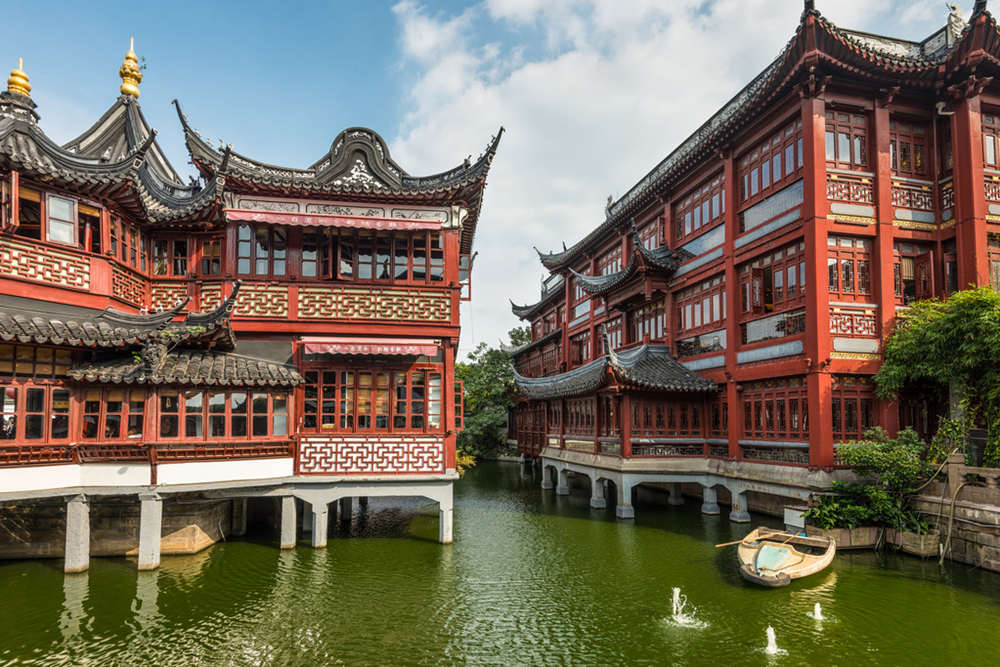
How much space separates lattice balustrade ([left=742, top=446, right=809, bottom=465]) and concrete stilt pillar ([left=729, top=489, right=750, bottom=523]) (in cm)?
106

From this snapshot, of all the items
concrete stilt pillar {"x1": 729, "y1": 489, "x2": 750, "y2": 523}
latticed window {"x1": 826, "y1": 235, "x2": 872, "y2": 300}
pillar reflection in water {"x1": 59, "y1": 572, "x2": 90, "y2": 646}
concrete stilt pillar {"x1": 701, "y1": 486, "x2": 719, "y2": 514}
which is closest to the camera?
pillar reflection in water {"x1": 59, "y1": 572, "x2": 90, "y2": 646}

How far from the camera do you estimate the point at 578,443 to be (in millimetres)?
24438

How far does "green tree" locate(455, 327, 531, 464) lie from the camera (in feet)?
135

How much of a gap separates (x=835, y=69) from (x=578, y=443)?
595 inches

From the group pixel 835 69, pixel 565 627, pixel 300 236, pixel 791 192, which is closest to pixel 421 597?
pixel 565 627

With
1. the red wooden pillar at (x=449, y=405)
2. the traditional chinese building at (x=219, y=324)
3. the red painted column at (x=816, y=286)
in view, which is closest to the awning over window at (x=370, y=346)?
the traditional chinese building at (x=219, y=324)

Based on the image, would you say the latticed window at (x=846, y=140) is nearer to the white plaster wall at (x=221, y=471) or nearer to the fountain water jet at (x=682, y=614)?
the fountain water jet at (x=682, y=614)

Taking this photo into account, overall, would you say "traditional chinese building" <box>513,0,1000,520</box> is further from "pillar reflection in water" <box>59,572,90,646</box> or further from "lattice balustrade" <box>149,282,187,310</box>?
"pillar reflection in water" <box>59,572,90,646</box>

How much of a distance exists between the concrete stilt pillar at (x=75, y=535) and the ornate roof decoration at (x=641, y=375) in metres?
13.7

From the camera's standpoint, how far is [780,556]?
12.3 m

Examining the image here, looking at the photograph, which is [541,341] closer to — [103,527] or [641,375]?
[641,375]

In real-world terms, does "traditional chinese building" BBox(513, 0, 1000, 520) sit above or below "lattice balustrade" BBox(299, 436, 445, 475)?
above

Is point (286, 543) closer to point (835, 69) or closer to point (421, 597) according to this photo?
point (421, 597)

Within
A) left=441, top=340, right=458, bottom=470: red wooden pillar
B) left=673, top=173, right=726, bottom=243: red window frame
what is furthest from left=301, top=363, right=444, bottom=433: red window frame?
left=673, top=173, right=726, bottom=243: red window frame
